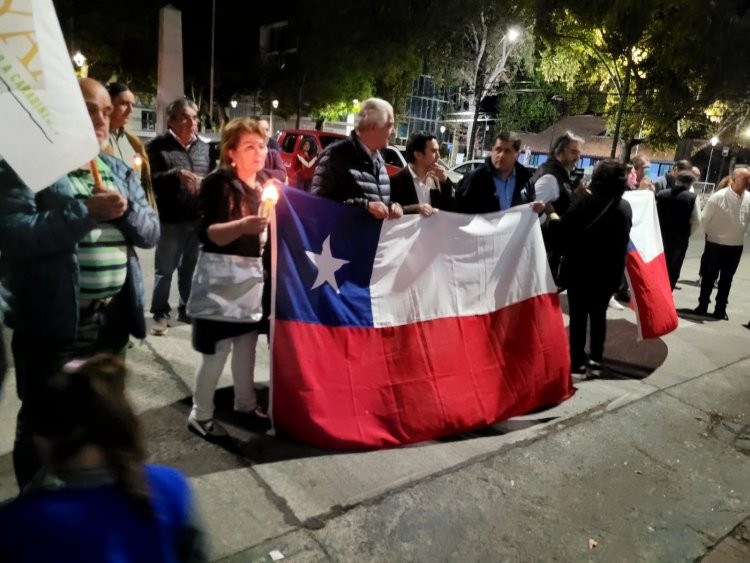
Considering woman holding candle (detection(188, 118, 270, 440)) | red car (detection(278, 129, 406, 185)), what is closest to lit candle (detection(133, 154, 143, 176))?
woman holding candle (detection(188, 118, 270, 440))

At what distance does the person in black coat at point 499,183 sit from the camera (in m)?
4.69

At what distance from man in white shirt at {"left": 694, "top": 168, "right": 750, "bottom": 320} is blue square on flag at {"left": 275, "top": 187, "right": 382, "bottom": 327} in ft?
17.8

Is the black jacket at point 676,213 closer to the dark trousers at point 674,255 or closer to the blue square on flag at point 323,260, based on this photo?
the dark trousers at point 674,255

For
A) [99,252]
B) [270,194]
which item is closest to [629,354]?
[270,194]

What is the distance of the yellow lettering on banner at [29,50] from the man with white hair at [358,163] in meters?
1.92

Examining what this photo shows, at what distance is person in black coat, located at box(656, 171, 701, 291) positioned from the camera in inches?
285

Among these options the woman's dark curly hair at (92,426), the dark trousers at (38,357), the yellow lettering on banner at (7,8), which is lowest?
the dark trousers at (38,357)

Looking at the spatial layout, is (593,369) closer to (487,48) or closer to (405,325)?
(405,325)

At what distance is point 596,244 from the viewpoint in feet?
15.3

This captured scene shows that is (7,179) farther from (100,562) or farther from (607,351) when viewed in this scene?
(607,351)

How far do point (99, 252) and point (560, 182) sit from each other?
4.21 meters

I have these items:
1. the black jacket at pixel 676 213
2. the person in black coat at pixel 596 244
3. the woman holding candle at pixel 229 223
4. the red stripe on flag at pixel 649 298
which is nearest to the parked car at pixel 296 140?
the black jacket at pixel 676 213

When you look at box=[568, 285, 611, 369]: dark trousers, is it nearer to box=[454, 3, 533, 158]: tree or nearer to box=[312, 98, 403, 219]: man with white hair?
box=[312, 98, 403, 219]: man with white hair

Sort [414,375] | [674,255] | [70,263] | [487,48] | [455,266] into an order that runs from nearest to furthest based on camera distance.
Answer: [70,263], [414,375], [455,266], [674,255], [487,48]
